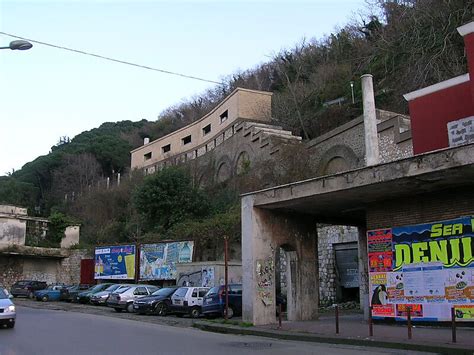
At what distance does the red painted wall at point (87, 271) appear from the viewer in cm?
4704

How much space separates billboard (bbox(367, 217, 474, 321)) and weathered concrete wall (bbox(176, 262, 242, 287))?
12.5 m

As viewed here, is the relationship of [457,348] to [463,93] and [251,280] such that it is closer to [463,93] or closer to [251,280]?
[251,280]

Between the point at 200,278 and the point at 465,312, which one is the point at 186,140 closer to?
the point at 200,278

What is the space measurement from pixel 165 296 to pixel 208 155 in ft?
102

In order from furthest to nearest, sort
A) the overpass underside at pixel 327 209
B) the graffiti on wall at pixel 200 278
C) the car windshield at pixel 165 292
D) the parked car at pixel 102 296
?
1. the parked car at pixel 102 296
2. the graffiti on wall at pixel 200 278
3. the car windshield at pixel 165 292
4. the overpass underside at pixel 327 209

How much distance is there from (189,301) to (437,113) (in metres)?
13.8

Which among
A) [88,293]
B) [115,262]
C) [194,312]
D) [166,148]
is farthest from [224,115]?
[194,312]

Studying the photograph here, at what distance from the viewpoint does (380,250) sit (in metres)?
17.8

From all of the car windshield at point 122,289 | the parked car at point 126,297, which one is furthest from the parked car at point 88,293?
the parked car at point 126,297

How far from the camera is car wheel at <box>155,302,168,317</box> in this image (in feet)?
84.9

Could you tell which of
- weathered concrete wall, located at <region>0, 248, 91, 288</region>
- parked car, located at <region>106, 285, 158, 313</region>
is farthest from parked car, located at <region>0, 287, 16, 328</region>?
weathered concrete wall, located at <region>0, 248, 91, 288</region>

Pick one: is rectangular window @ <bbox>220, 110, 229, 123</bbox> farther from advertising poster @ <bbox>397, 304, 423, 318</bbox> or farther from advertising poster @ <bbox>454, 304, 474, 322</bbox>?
advertising poster @ <bbox>454, 304, 474, 322</bbox>

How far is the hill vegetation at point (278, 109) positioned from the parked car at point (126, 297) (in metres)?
6.45

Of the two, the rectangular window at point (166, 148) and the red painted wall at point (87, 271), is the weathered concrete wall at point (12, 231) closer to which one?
the red painted wall at point (87, 271)
